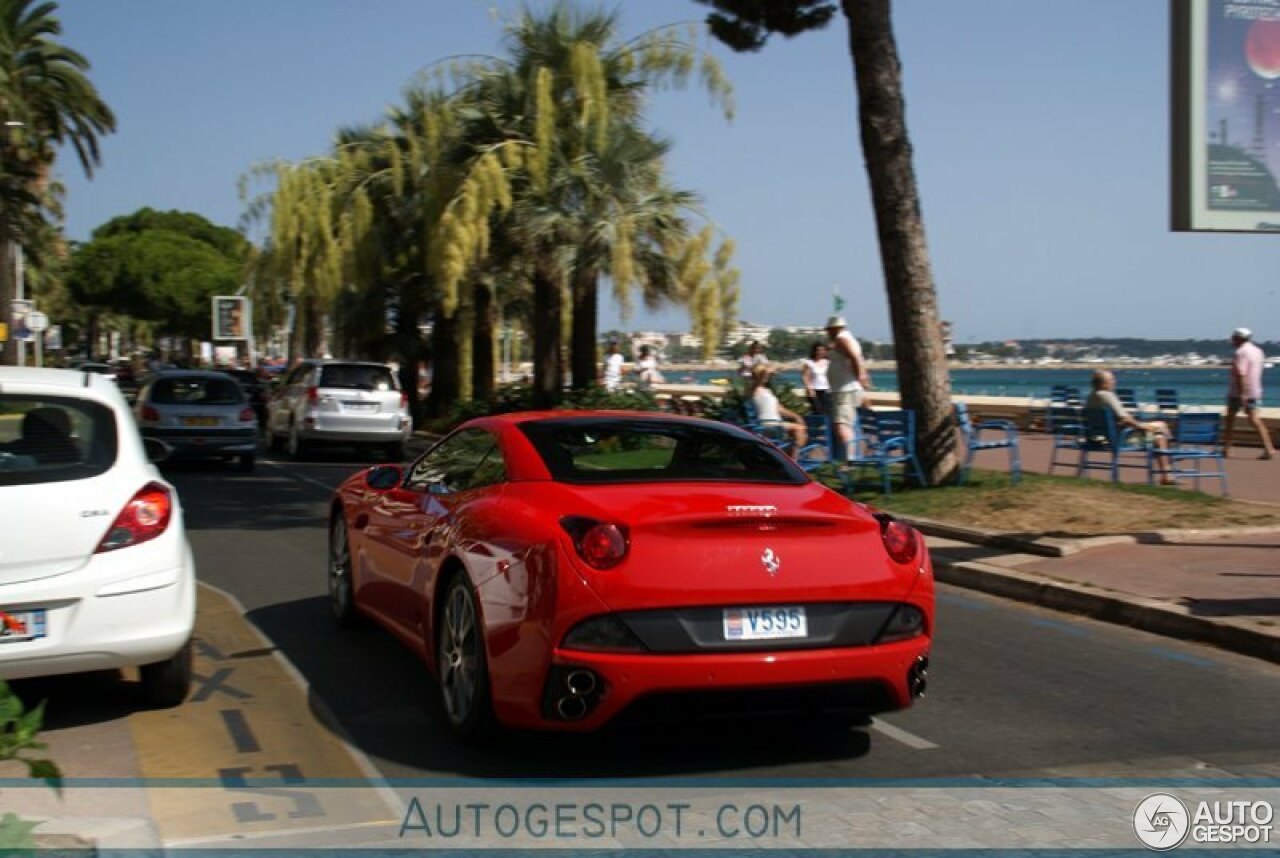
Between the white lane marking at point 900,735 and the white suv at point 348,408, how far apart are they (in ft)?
58.6

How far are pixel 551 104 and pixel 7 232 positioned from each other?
1034 inches

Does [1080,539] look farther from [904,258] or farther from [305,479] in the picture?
[305,479]

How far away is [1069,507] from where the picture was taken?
1257 cm

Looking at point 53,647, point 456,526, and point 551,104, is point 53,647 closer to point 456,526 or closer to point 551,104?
point 456,526

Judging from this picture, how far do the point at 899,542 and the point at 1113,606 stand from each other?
380 cm

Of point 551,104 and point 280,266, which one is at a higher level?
point 551,104

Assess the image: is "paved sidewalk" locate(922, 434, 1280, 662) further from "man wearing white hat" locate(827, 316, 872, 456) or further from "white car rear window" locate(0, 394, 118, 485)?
"white car rear window" locate(0, 394, 118, 485)

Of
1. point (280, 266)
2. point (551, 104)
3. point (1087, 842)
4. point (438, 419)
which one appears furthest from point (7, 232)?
point (1087, 842)

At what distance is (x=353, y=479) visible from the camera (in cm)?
Result: 895

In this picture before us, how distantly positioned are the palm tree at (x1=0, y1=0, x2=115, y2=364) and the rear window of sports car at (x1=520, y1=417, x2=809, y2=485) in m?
35.4

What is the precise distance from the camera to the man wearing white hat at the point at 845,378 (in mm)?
15859

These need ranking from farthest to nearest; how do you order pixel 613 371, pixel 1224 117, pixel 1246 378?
pixel 613 371 < pixel 1246 378 < pixel 1224 117

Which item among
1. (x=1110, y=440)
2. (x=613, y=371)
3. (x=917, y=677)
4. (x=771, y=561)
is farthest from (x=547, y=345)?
(x=771, y=561)

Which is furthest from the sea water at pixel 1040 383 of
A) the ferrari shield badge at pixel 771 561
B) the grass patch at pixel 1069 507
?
the ferrari shield badge at pixel 771 561
